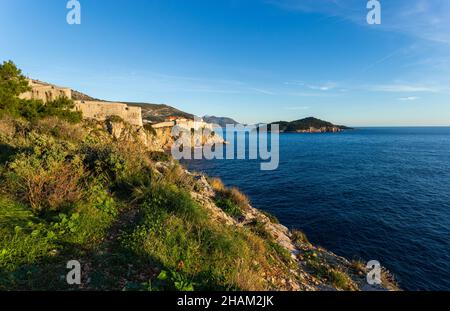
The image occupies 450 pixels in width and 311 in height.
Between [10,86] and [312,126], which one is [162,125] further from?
[312,126]

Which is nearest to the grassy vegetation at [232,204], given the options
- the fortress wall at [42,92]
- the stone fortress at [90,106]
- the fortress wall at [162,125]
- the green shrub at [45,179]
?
the green shrub at [45,179]

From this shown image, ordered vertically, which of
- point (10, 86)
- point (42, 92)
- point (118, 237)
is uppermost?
point (42, 92)

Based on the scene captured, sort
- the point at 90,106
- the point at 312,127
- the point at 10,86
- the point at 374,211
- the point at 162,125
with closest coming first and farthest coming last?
the point at 10,86 → the point at 374,211 → the point at 90,106 → the point at 162,125 → the point at 312,127

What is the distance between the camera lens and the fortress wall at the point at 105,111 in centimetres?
4512

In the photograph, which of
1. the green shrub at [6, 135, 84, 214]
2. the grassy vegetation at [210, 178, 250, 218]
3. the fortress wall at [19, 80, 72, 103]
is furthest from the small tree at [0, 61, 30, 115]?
the fortress wall at [19, 80, 72, 103]

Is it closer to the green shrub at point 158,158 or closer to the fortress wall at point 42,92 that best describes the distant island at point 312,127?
the fortress wall at point 42,92

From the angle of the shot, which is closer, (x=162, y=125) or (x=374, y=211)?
(x=374, y=211)

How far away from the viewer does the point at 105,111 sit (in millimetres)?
47812

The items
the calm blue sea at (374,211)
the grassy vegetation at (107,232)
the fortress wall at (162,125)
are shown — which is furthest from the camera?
the fortress wall at (162,125)

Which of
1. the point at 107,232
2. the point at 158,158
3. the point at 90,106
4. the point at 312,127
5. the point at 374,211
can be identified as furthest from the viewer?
the point at 312,127

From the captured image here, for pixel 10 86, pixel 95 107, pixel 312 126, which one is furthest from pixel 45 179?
pixel 312 126

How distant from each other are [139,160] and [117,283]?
20.3 feet
